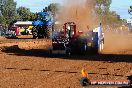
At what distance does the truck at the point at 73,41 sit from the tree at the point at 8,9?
9691cm

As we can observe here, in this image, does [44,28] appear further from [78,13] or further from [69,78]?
[69,78]

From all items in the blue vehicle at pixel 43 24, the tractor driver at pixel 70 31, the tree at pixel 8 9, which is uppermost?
the tractor driver at pixel 70 31

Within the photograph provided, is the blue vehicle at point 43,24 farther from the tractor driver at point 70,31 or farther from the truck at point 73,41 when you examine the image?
the tractor driver at point 70,31

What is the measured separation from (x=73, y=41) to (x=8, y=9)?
4011 inches

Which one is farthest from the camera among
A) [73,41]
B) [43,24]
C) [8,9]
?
[8,9]

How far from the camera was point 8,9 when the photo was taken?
120000 millimetres

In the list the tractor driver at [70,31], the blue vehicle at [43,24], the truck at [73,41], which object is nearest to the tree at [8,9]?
the blue vehicle at [43,24]

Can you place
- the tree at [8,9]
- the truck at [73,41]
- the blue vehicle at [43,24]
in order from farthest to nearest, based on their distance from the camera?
the tree at [8,9] → the blue vehicle at [43,24] → the truck at [73,41]

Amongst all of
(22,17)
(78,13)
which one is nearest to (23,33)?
(78,13)

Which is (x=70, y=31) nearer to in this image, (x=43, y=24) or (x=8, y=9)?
(x=43, y=24)

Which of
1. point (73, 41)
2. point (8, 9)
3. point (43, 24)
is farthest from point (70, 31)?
point (8, 9)

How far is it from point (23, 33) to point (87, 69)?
47.5 meters

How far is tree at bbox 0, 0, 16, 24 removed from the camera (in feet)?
387

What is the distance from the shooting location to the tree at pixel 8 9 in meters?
118
